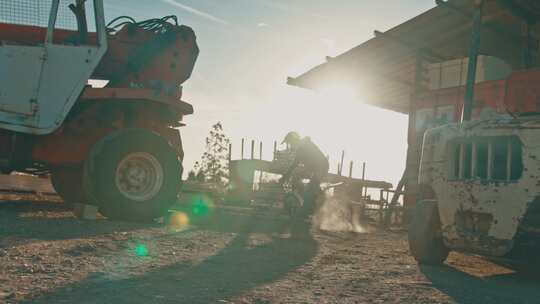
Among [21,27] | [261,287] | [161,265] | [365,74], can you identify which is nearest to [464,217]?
[261,287]

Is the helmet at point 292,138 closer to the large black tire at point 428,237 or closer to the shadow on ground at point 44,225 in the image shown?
the shadow on ground at point 44,225

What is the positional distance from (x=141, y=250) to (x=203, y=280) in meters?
1.18

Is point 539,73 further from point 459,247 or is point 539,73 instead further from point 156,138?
point 156,138

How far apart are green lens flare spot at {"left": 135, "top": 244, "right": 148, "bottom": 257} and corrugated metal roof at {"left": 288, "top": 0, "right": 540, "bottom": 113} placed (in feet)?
29.9

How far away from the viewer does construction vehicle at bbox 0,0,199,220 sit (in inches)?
252

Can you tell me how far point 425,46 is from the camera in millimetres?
14156

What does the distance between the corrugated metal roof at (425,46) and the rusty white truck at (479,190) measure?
734cm

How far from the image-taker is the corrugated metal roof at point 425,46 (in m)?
12.1

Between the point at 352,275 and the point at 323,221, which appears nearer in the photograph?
the point at 352,275

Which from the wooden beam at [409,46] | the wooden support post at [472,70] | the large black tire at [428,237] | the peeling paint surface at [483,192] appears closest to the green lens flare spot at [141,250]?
the large black tire at [428,237]

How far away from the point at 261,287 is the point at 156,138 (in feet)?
11.9

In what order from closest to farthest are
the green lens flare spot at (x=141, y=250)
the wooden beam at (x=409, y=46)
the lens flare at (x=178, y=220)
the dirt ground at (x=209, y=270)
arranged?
the dirt ground at (x=209, y=270) < the green lens flare spot at (x=141, y=250) < the lens flare at (x=178, y=220) < the wooden beam at (x=409, y=46)

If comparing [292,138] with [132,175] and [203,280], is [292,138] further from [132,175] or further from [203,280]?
[203,280]

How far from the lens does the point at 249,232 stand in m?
7.41
